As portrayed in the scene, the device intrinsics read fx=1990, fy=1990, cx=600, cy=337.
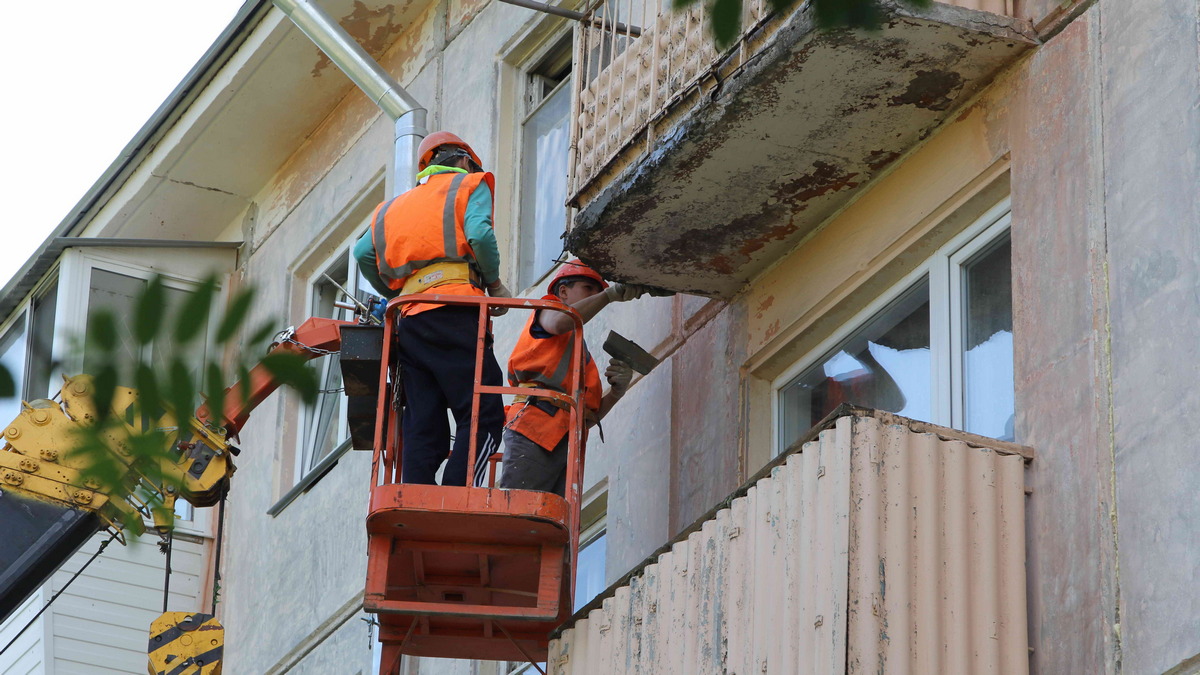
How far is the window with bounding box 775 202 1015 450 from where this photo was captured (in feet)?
26.4

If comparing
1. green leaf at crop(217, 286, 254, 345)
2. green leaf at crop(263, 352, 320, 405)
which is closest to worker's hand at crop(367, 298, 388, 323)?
green leaf at crop(263, 352, 320, 405)

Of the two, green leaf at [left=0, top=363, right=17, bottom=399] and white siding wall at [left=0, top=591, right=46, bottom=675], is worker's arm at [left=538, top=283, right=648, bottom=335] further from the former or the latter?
white siding wall at [left=0, top=591, right=46, bottom=675]

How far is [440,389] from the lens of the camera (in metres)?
9.26

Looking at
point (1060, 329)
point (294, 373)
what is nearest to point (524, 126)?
point (1060, 329)

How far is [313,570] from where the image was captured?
14.5m

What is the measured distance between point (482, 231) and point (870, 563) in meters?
3.45

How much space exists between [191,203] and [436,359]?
9.31 metres

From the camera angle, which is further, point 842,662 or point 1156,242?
point 1156,242

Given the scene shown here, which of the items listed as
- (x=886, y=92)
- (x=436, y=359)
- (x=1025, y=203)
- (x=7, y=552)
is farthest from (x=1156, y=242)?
(x=7, y=552)

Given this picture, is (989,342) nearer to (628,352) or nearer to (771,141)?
(771,141)

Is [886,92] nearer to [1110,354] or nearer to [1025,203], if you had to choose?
[1025,203]

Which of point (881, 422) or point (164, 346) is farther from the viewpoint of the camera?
point (881, 422)

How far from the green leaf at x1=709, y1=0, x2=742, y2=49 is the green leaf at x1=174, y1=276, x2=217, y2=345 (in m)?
1.16

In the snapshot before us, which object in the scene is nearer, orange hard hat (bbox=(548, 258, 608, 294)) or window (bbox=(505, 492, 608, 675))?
orange hard hat (bbox=(548, 258, 608, 294))
